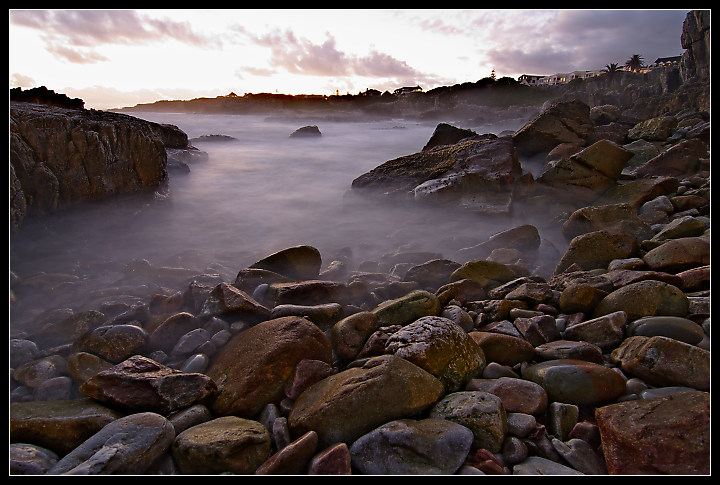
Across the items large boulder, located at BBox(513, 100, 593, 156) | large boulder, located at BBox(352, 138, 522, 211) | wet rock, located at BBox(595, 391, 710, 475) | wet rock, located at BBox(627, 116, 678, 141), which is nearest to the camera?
wet rock, located at BBox(595, 391, 710, 475)

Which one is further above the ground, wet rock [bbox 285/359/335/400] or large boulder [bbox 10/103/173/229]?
large boulder [bbox 10/103/173/229]

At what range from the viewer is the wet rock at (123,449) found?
1496mm

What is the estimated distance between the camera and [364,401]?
5.78 feet

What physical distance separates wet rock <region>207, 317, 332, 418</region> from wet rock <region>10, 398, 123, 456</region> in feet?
1.72

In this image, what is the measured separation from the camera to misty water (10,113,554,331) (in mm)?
4484

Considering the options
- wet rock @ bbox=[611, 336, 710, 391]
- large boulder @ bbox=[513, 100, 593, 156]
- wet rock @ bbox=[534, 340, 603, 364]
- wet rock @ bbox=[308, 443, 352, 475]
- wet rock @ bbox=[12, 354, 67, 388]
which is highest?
large boulder @ bbox=[513, 100, 593, 156]

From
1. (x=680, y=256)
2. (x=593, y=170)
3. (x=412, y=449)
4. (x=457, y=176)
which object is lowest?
(x=412, y=449)

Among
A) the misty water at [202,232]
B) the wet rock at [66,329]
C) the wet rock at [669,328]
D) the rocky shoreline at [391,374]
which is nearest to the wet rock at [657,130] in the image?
the misty water at [202,232]

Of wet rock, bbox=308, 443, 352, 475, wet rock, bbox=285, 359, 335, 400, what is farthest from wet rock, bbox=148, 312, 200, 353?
wet rock, bbox=308, 443, 352, 475

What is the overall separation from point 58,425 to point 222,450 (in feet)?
2.87

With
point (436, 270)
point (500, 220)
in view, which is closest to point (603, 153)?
point (500, 220)

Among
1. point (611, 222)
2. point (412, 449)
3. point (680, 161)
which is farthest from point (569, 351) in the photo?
point (680, 161)

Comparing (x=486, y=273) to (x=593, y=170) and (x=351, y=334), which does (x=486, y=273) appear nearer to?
(x=351, y=334)

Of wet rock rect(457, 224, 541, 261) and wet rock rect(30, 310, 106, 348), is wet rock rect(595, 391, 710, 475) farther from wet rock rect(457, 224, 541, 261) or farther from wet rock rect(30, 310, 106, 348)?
wet rock rect(30, 310, 106, 348)
